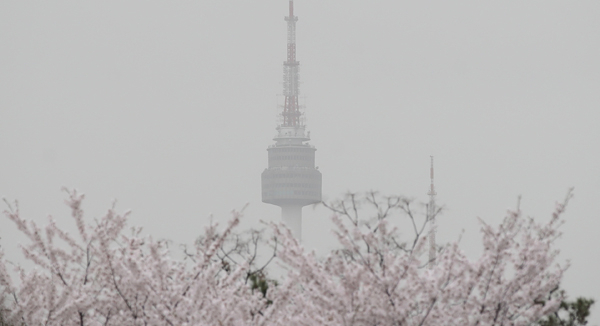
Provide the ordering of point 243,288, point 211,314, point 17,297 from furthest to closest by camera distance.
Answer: point 17,297 < point 243,288 < point 211,314

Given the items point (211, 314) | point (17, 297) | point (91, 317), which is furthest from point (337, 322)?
point (17, 297)

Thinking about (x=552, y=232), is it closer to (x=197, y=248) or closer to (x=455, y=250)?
(x=455, y=250)

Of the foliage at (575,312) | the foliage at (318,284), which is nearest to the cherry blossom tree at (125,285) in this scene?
the foliage at (318,284)

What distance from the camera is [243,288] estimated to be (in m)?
16.1

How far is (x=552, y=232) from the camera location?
1498cm

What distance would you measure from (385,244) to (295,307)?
7.14 feet

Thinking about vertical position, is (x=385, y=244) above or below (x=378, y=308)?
above

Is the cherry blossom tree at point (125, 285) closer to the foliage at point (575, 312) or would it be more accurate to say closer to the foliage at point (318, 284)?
the foliage at point (318, 284)

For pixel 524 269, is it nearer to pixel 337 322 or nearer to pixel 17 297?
pixel 337 322

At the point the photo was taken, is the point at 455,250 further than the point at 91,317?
No

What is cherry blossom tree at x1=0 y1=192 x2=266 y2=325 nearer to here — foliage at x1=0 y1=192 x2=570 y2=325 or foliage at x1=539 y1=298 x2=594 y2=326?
foliage at x1=0 y1=192 x2=570 y2=325

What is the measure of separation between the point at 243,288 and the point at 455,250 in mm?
3891

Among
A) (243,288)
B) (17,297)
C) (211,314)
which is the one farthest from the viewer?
(17,297)

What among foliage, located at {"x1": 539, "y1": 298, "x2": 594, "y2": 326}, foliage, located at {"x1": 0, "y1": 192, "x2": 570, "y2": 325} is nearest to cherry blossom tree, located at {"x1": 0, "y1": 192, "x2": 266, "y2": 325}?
foliage, located at {"x1": 0, "y1": 192, "x2": 570, "y2": 325}
